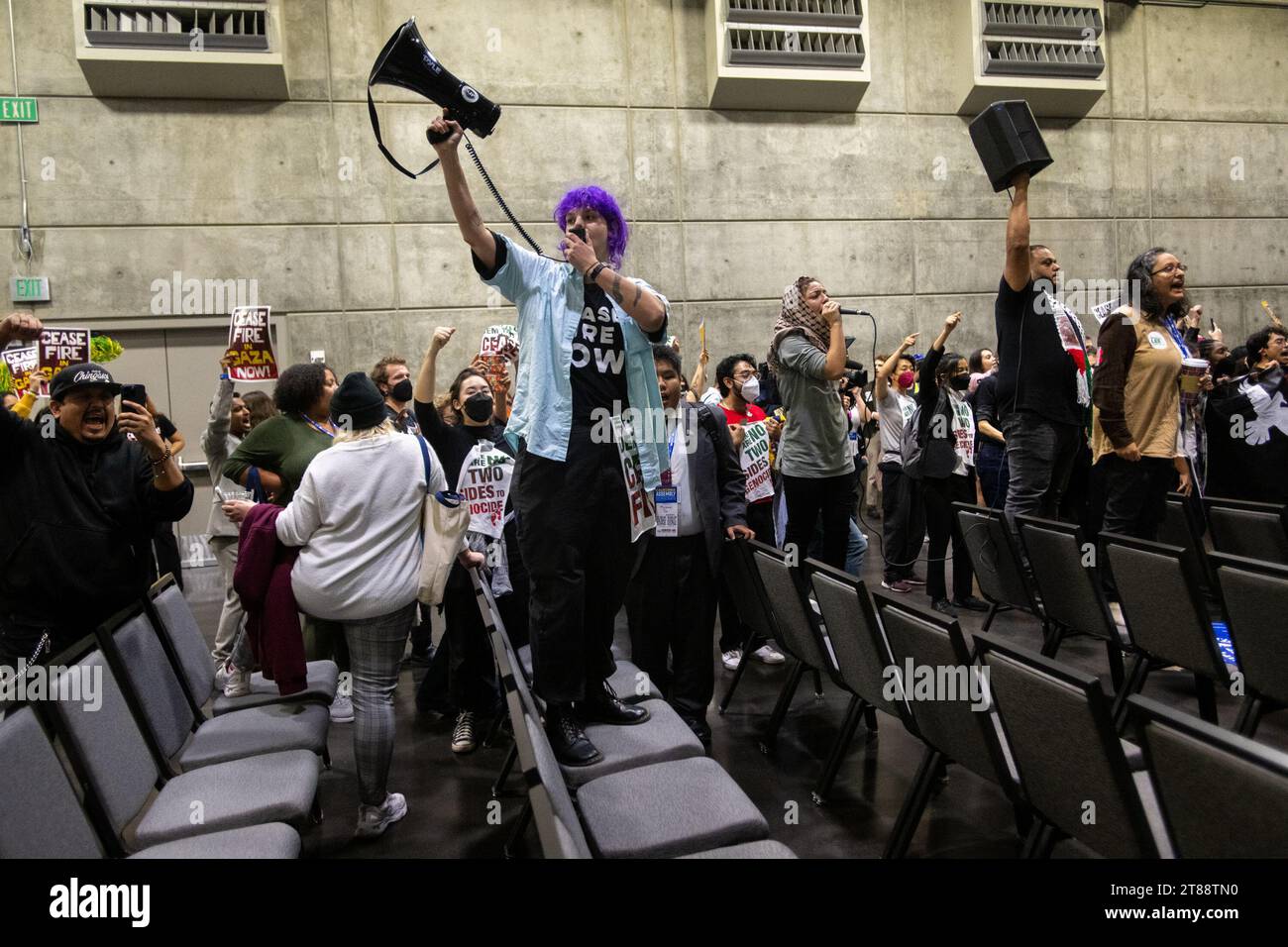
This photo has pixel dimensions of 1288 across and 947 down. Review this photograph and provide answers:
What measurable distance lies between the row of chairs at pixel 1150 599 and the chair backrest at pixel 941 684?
76cm

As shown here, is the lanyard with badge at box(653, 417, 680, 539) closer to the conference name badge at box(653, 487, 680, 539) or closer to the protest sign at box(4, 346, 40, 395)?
the conference name badge at box(653, 487, 680, 539)

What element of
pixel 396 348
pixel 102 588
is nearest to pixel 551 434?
pixel 102 588

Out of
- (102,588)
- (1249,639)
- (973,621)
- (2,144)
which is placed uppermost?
(2,144)

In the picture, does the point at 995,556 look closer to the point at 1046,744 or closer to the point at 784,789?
the point at 784,789

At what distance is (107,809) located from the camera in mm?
1865

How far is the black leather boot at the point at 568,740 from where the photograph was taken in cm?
207

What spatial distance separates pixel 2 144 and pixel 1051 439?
795 cm

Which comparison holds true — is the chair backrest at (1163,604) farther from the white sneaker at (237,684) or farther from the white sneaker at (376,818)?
the white sneaker at (237,684)

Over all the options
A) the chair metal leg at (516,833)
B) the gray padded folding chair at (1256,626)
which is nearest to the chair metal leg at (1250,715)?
the gray padded folding chair at (1256,626)

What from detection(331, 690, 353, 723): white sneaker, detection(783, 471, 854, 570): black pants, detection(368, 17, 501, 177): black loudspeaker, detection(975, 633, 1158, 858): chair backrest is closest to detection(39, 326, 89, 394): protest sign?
detection(331, 690, 353, 723): white sneaker

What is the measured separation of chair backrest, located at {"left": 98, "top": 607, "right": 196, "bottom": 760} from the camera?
219cm

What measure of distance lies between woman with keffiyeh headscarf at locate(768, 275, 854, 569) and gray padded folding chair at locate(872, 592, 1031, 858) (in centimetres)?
163
